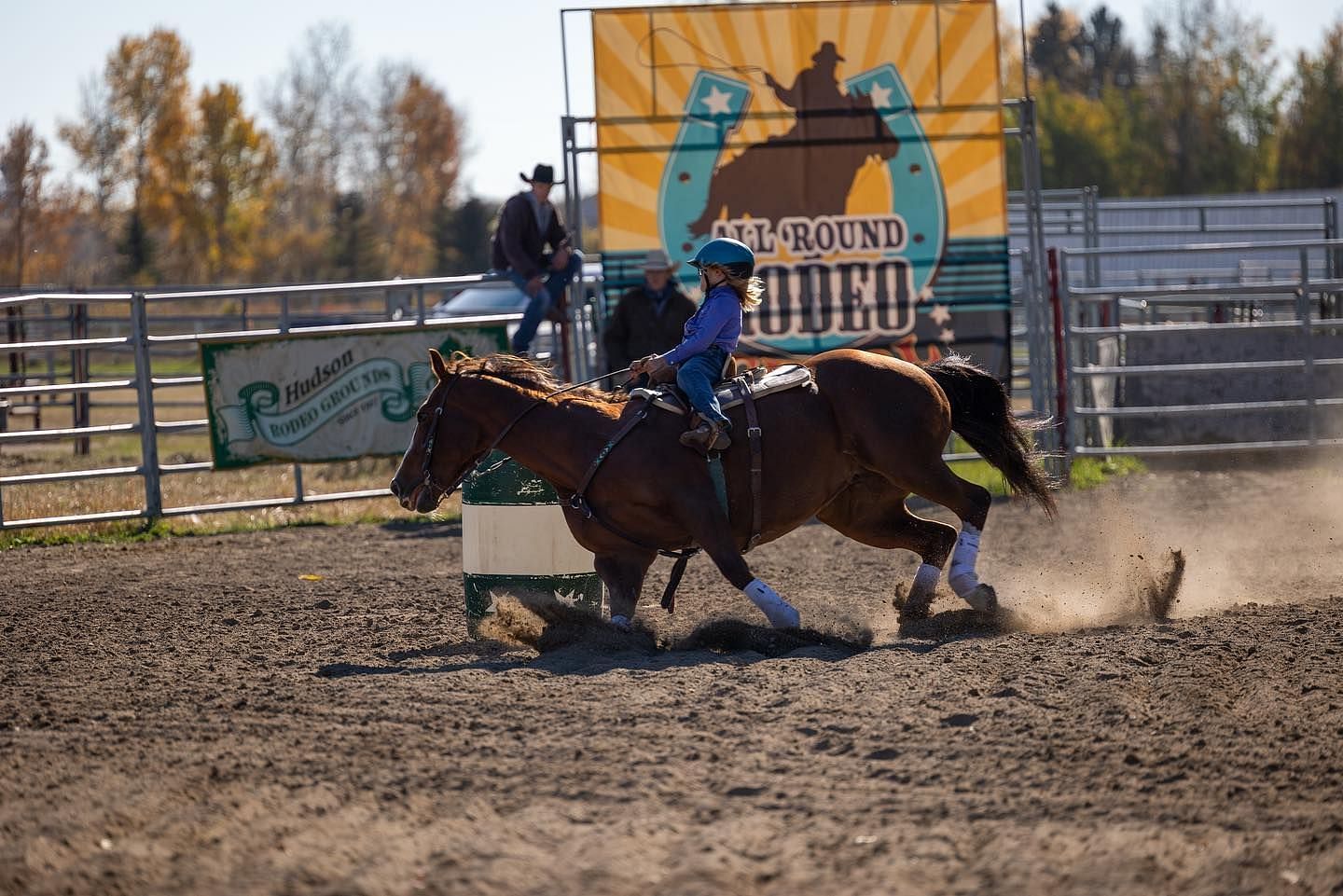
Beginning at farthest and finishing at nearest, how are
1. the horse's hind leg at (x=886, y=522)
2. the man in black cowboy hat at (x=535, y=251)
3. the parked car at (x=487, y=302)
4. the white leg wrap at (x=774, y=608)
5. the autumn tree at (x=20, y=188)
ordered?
1. the autumn tree at (x=20, y=188)
2. the parked car at (x=487, y=302)
3. the man in black cowboy hat at (x=535, y=251)
4. the horse's hind leg at (x=886, y=522)
5. the white leg wrap at (x=774, y=608)

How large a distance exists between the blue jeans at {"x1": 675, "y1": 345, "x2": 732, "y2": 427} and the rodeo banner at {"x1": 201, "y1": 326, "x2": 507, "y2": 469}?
5231 millimetres

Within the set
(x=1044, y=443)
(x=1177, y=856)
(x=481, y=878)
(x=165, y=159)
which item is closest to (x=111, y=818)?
(x=481, y=878)

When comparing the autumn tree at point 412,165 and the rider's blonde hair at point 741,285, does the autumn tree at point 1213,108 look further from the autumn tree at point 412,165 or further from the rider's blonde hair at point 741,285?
the rider's blonde hair at point 741,285

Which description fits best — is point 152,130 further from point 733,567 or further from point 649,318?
point 733,567

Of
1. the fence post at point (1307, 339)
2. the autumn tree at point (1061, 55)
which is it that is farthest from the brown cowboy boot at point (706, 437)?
the autumn tree at point (1061, 55)

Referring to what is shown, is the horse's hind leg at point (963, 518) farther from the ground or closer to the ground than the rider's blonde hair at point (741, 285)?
closer to the ground

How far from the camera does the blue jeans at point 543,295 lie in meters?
12.1

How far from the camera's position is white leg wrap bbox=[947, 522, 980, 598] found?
695cm

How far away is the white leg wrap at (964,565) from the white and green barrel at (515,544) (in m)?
1.71

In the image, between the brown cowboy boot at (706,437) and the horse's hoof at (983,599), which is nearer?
the brown cowboy boot at (706,437)

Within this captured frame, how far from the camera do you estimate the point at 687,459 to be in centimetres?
676

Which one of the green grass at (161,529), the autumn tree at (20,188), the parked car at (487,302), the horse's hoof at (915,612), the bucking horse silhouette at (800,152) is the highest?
the autumn tree at (20,188)

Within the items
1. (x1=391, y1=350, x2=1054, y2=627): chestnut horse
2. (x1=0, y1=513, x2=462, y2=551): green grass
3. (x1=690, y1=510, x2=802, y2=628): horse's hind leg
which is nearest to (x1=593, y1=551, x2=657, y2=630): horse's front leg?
(x1=391, y1=350, x2=1054, y2=627): chestnut horse

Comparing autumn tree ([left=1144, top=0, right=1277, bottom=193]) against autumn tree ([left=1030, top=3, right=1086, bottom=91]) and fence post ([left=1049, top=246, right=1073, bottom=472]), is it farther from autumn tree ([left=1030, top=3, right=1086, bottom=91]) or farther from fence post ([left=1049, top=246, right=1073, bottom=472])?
fence post ([left=1049, top=246, right=1073, bottom=472])
